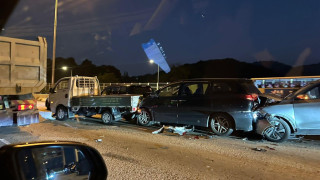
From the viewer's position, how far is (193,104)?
29.2 ft

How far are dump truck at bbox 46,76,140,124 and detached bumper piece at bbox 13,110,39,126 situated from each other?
8.35 ft

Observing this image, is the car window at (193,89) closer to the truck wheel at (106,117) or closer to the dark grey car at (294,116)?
the dark grey car at (294,116)

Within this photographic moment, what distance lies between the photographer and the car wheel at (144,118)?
10.3 meters

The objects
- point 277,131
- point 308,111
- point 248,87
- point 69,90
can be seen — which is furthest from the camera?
point 69,90

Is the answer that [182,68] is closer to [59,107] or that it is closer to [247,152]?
[59,107]

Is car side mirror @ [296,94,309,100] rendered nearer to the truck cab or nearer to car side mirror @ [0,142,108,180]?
car side mirror @ [0,142,108,180]

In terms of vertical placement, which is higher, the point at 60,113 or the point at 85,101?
the point at 85,101

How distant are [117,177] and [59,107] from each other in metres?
8.27

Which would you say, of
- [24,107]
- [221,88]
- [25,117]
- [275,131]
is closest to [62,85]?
[24,107]

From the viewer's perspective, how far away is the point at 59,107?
1221cm

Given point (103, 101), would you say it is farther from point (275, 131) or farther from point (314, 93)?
point (314, 93)

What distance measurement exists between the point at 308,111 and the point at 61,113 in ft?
31.5

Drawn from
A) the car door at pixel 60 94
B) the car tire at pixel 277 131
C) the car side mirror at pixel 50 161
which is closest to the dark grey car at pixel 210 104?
the car tire at pixel 277 131

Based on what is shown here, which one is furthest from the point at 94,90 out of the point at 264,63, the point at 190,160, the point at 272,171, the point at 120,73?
the point at 264,63
